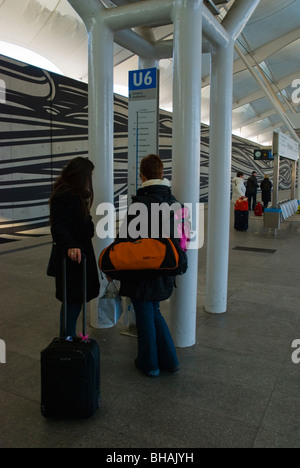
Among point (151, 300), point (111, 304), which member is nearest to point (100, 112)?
point (111, 304)

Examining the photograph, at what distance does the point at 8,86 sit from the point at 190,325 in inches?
315

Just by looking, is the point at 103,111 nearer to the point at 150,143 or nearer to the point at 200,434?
the point at 150,143

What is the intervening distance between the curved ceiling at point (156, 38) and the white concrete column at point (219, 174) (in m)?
0.82

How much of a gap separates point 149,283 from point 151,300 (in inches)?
5.5

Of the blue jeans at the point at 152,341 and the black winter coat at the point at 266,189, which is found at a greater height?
the black winter coat at the point at 266,189

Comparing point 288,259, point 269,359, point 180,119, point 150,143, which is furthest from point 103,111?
point 288,259

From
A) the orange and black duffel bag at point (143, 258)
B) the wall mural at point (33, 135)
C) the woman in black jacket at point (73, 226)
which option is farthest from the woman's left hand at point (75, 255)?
the wall mural at point (33, 135)

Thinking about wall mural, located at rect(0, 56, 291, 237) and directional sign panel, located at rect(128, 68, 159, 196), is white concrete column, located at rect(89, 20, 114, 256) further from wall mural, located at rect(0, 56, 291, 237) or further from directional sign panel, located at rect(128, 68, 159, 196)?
wall mural, located at rect(0, 56, 291, 237)

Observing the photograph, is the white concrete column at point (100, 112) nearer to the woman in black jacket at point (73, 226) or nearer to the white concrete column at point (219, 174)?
the woman in black jacket at point (73, 226)

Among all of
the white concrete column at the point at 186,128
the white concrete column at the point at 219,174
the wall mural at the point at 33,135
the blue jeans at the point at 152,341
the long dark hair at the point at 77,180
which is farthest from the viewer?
the wall mural at the point at 33,135

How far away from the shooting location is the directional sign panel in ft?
12.5

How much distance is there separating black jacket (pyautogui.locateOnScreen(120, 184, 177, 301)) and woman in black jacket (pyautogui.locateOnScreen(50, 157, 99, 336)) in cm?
31

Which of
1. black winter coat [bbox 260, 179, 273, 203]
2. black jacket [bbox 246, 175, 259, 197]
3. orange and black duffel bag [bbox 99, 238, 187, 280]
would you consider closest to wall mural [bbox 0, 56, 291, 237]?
orange and black duffel bag [bbox 99, 238, 187, 280]

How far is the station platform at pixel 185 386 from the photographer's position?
7.75 feet
